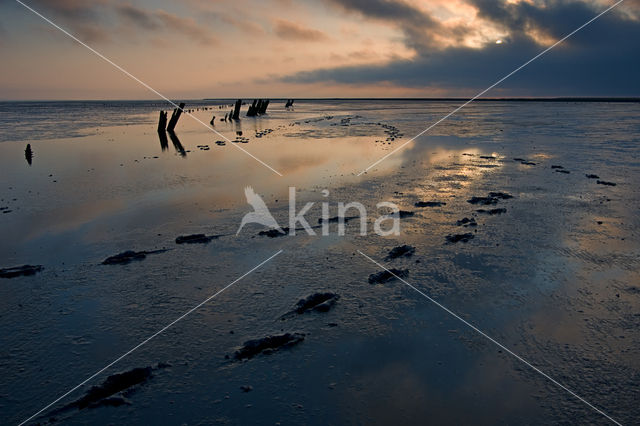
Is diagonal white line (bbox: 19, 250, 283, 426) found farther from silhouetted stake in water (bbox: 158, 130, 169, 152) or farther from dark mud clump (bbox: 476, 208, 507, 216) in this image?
silhouetted stake in water (bbox: 158, 130, 169, 152)

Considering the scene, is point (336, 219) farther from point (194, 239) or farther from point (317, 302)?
point (317, 302)

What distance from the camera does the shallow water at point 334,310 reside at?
13.8 feet

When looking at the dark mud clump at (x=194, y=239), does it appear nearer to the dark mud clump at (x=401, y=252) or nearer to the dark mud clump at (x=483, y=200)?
the dark mud clump at (x=401, y=252)

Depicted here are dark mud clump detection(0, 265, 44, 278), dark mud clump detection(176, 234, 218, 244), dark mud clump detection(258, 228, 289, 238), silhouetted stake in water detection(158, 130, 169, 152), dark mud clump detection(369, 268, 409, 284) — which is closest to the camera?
dark mud clump detection(369, 268, 409, 284)

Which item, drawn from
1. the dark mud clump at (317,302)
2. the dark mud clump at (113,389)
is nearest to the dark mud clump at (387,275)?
the dark mud clump at (317,302)

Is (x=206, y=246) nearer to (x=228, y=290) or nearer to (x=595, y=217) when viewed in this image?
(x=228, y=290)

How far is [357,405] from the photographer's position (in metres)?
4.12

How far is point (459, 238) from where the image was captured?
8672 mm

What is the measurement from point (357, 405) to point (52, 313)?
15.9 ft

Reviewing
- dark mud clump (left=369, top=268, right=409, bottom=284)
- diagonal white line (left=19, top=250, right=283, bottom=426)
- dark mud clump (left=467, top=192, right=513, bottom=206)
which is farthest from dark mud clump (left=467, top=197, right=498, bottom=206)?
diagonal white line (left=19, top=250, right=283, bottom=426)

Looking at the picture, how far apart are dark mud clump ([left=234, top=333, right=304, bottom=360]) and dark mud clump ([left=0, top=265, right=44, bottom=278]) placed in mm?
4953

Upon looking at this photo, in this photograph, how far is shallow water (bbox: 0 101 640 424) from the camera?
4.20m

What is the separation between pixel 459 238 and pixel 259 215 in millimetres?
5285

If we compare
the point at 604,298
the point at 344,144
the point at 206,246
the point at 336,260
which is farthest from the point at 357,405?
the point at 344,144
